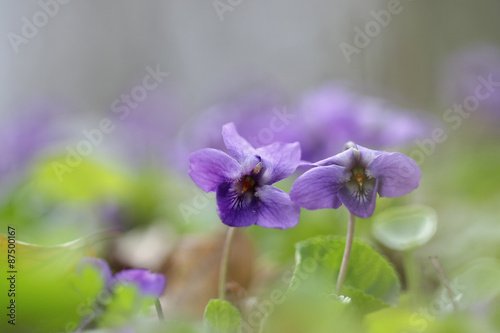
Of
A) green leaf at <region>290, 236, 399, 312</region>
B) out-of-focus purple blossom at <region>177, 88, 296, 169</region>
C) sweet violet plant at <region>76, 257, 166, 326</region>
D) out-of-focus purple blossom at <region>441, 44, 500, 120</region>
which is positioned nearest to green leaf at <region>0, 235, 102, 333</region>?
sweet violet plant at <region>76, 257, 166, 326</region>

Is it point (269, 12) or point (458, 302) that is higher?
point (269, 12)

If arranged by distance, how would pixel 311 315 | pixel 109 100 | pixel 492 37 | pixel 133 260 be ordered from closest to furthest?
1. pixel 311 315
2. pixel 133 260
3. pixel 492 37
4. pixel 109 100

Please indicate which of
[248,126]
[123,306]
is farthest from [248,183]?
[248,126]

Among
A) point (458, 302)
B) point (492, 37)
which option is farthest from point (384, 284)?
point (492, 37)

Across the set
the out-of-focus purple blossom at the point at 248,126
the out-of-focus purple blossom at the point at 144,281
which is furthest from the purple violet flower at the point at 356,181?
the out-of-focus purple blossom at the point at 248,126

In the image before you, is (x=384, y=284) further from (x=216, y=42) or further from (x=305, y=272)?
(x=216, y=42)

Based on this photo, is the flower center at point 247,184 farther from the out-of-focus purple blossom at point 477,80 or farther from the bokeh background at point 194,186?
the out-of-focus purple blossom at point 477,80

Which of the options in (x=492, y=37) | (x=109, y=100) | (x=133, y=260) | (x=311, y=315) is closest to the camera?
(x=311, y=315)
